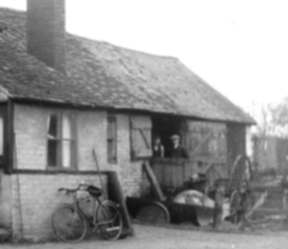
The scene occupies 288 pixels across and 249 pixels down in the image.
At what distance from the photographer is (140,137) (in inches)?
990

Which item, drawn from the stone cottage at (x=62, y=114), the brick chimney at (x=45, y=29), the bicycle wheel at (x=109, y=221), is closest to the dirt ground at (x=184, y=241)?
the bicycle wheel at (x=109, y=221)

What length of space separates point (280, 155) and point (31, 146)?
2283cm

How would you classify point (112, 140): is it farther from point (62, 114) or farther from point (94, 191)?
point (94, 191)

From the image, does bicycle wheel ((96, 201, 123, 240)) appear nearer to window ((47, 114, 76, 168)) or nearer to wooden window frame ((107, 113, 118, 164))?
window ((47, 114, 76, 168))

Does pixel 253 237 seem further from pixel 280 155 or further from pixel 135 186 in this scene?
pixel 280 155

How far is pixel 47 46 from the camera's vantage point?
2267 centimetres

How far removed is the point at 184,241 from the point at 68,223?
10.8 feet

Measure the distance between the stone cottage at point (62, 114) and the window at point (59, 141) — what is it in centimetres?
3

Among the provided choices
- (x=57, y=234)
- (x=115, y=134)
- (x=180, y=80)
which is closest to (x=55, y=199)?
(x=57, y=234)

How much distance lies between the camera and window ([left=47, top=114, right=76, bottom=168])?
21.3 meters

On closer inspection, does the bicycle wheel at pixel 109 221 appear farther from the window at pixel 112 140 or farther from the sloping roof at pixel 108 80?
the window at pixel 112 140

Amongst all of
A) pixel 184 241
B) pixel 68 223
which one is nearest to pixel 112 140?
pixel 68 223

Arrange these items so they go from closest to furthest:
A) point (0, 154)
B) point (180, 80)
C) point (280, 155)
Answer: point (0, 154) < point (180, 80) < point (280, 155)

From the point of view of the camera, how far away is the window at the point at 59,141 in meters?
21.3
